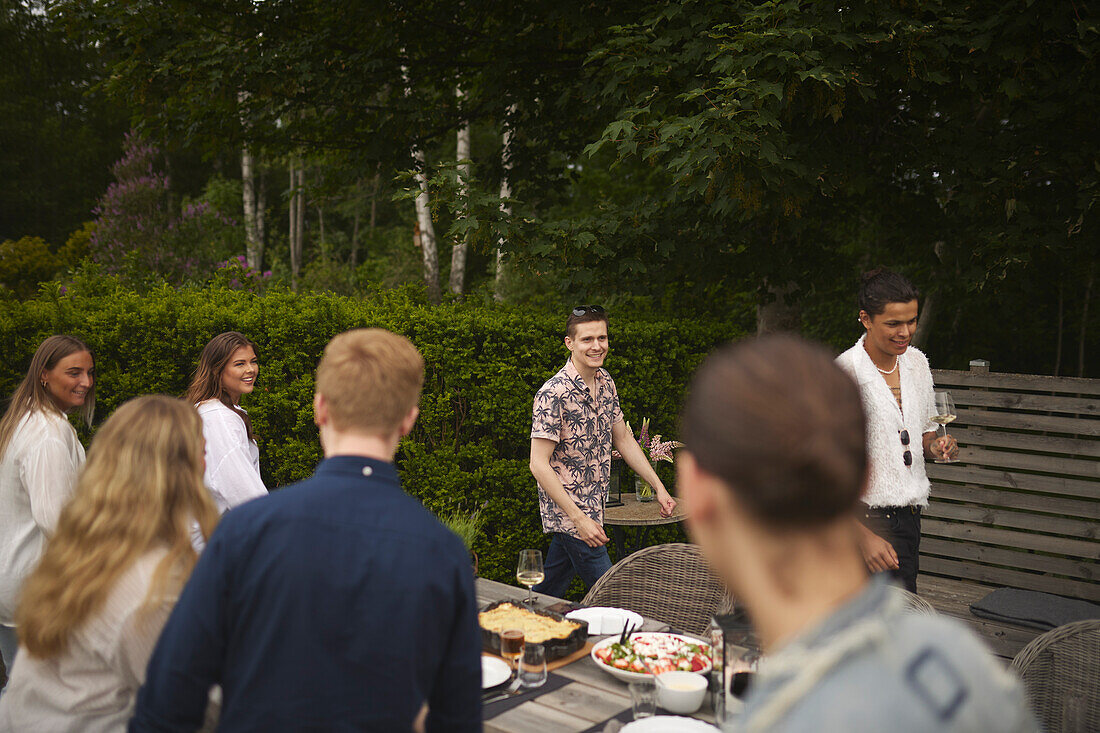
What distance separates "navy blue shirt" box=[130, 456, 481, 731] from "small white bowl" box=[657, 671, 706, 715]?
0.90 meters

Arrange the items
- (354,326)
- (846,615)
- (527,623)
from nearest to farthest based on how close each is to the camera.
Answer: (846,615), (527,623), (354,326)

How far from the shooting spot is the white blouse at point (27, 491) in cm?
315

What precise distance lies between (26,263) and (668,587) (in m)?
20.2

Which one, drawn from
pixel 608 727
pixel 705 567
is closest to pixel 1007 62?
pixel 705 567

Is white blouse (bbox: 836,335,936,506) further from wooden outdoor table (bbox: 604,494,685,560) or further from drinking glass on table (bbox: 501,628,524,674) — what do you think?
wooden outdoor table (bbox: 604,494,685,560)

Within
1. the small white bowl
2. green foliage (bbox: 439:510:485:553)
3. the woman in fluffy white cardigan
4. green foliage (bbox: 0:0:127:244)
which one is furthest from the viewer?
green foliage (bbox: 0:0:127:244)

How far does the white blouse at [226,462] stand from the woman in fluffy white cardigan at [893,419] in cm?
283

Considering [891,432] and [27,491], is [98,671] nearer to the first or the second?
[27,491]

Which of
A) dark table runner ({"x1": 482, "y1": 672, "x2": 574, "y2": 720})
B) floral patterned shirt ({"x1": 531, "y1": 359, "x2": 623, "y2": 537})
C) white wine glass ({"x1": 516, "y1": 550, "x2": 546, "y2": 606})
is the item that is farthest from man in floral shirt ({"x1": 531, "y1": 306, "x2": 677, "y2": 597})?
dark table runner ({"x1": 482, "y1": 672, "x2": 574, "y2": 720})

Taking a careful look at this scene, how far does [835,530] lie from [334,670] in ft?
3.53

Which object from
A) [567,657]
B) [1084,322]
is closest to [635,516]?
[567,657]

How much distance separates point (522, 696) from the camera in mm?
2383

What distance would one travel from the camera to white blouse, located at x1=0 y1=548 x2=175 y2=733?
1.90 meters

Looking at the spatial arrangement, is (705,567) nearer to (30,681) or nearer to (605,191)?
(30,681)
